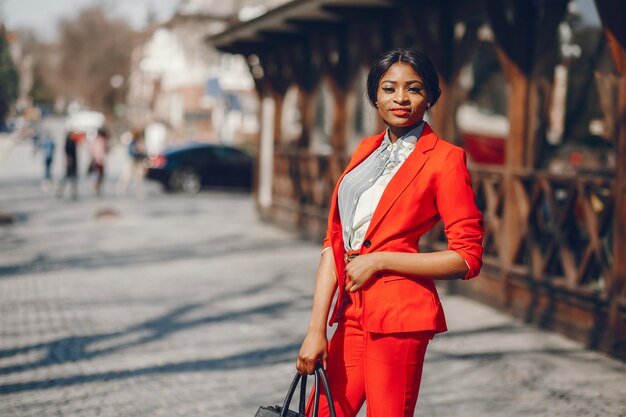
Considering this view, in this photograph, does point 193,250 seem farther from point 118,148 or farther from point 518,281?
point 118,148

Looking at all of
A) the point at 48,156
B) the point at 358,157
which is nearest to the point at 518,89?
the point at 358,157

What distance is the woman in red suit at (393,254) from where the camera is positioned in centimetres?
296

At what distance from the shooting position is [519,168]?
9836 mm

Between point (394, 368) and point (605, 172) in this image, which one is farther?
point (605, 172)

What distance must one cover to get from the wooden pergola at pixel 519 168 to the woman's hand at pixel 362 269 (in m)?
5.21

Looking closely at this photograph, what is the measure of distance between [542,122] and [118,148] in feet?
216

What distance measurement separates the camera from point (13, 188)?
28.9m

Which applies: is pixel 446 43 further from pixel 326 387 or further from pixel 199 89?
pixel 199 89

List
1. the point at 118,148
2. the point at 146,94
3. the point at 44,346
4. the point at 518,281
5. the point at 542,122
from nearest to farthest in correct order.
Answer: the point at 44,346 → the point at 518,281 → the point at 542,122 → the point at 118,148 → the point at 146,94

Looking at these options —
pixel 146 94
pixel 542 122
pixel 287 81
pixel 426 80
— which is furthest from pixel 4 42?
pixel 146 94

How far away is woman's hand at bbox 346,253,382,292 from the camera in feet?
9.78

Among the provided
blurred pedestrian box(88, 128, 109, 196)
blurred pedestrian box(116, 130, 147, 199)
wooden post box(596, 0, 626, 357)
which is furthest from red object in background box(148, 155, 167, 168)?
wooden post box(596, 0, 626, 357)

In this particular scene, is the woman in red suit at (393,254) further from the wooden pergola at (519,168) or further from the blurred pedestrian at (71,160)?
the blurred pedestrian at (71,160)

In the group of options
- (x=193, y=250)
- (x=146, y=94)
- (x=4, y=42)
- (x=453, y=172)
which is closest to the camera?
(x=453, y=172)
